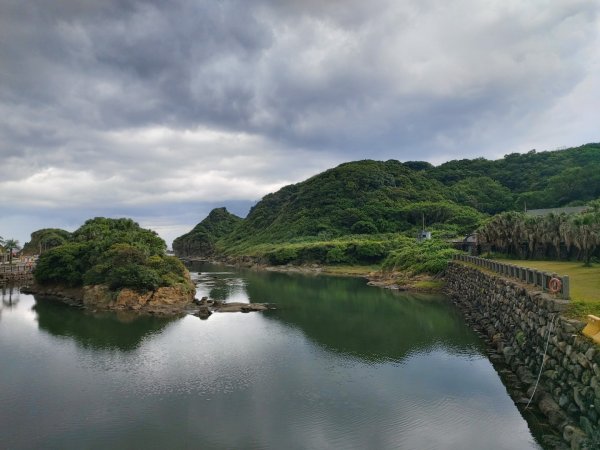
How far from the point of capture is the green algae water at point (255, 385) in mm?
18078

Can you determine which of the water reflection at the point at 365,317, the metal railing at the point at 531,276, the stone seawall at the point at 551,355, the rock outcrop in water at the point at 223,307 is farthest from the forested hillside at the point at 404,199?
the stone seawall at the point at 551,355

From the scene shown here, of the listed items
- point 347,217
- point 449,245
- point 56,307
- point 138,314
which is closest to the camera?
point 138,314

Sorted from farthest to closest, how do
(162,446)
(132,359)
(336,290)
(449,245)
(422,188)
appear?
(422,188)
(449,245)
(336,290)
(132,359)
(162,446)

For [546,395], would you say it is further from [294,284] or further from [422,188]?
[422,188]

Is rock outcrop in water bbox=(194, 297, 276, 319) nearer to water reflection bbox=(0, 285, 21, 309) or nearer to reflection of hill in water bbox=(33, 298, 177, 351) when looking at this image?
reflection of hill in water bbox=(33, 298, 177, 351)

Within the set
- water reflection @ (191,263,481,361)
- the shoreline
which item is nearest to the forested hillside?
the shoreline

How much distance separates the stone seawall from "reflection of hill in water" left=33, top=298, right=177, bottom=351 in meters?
27.2

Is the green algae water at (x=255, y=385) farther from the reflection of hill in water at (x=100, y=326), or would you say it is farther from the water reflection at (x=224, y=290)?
the water reflection at (x=224, y=290)

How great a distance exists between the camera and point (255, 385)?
2412 centimetres

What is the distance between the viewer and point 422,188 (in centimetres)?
16600

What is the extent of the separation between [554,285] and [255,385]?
16457mm

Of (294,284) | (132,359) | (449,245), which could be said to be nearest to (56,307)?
(132,359)

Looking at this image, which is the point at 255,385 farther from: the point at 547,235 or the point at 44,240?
the point at 44,240

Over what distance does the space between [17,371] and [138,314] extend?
1953 cm
